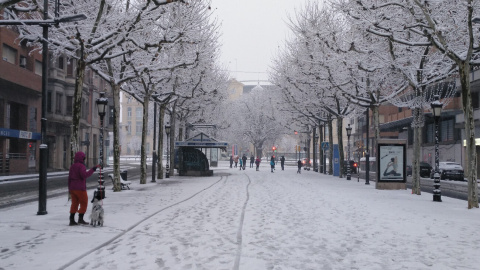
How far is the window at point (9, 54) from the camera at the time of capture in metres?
34.0

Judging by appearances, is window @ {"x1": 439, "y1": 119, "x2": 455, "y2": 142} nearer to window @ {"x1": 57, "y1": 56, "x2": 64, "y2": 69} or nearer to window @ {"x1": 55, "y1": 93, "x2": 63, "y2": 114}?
window @ {"x1": 55, "y1": 93, "x2": 63, "y2": 114}

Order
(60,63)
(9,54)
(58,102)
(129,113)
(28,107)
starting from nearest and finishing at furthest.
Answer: (9,54) < (28,107) < (58,102) < (60,63) < (129,113)

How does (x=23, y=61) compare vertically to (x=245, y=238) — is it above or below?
above

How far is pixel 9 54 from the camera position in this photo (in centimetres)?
3481

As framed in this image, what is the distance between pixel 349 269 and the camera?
665 cm

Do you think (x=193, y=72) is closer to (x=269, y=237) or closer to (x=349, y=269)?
(x=269, y=237)

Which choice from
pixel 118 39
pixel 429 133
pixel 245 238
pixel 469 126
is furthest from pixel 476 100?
pixel 245 238

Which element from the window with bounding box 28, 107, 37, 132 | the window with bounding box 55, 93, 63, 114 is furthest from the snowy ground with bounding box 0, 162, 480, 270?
Answer: the window with bounding box 55, 93, 63, 114

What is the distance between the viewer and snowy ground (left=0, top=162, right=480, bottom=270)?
6996 millimetres

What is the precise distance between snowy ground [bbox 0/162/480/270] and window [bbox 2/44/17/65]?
2379 centimetres

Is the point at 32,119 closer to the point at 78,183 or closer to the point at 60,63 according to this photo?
the point at 60,63

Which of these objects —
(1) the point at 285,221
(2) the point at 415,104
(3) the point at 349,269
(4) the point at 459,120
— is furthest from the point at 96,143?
(3) the point at 349,269

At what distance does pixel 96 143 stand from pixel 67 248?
168 ft

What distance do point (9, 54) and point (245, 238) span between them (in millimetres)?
31956
